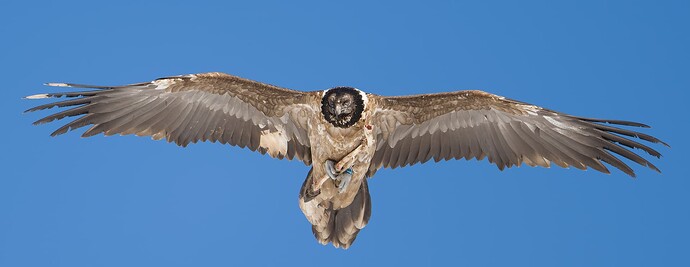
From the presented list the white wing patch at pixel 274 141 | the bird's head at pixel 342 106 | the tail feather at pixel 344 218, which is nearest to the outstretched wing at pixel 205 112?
the white wing patch at pixel 274 141

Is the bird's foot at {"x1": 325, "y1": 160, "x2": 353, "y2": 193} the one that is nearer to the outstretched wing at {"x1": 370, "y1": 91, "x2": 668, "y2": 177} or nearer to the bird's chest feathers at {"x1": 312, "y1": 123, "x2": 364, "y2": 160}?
the bird's chest feathers at {"x1": 312, "y1": 123, "x2": 364, "y2": 160}

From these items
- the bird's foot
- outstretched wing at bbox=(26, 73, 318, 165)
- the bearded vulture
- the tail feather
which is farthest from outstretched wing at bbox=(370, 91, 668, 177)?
outstretched wing at bbox=(26, 73, 318, 165)

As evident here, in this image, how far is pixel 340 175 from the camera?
13648 mm

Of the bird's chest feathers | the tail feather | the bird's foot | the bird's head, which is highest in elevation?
the bird's head

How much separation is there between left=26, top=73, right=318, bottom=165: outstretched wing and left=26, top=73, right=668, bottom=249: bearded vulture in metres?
0.01

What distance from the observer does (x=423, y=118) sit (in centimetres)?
1421

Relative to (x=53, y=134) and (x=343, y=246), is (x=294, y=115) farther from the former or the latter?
(x=53, y=134)

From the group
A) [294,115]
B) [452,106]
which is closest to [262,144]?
[294,115]

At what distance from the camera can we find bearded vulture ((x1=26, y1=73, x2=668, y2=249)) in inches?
532

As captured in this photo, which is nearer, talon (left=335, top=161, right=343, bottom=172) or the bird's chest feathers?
the bird's chest feathers

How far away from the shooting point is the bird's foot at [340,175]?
44.5 ft

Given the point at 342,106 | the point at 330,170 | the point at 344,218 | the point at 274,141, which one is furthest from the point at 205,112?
the point at 344,218

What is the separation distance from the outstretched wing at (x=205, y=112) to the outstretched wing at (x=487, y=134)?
3.67 ft

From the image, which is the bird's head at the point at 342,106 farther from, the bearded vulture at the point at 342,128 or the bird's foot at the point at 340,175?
the bird's foot at the point at 340,175
